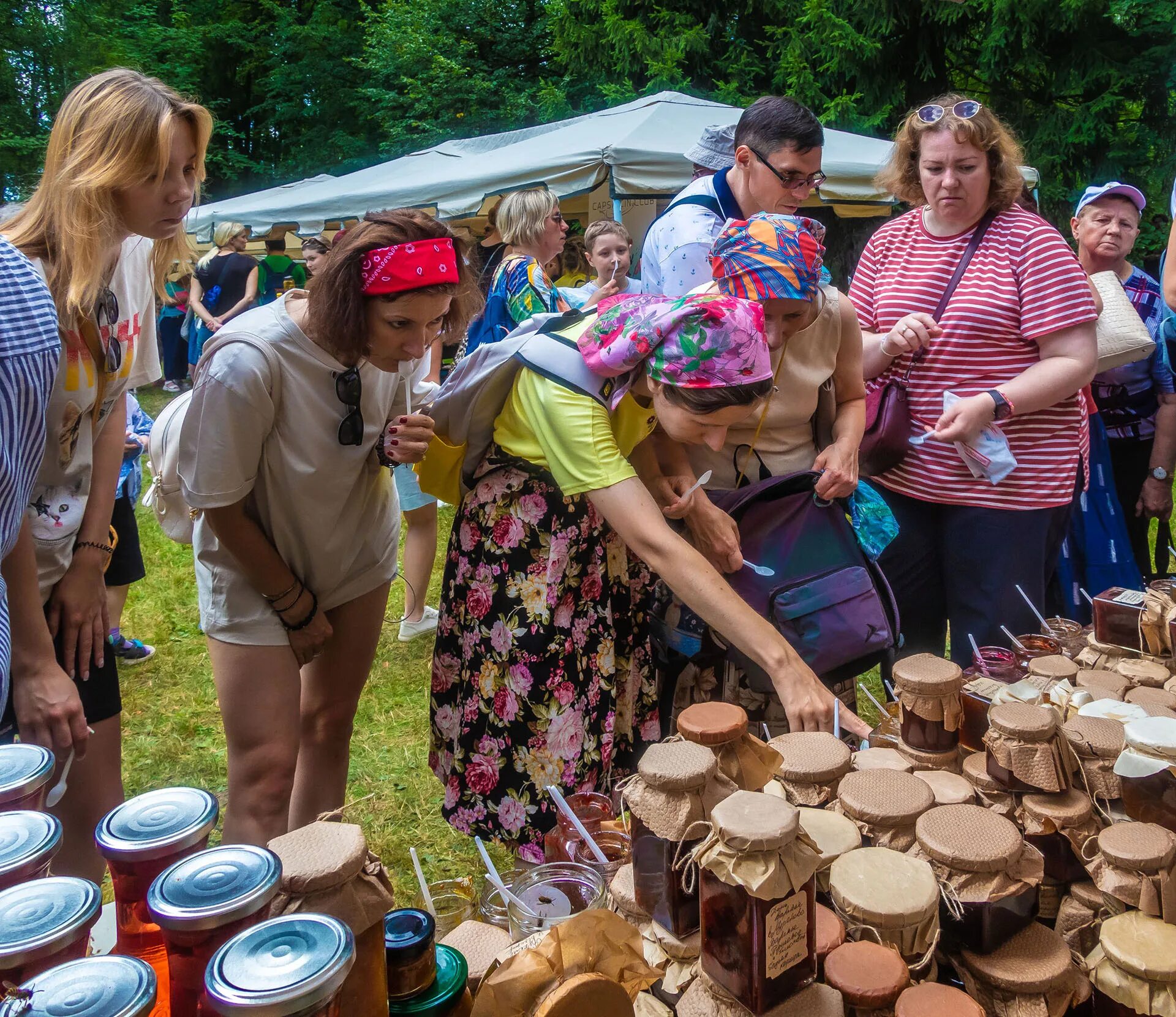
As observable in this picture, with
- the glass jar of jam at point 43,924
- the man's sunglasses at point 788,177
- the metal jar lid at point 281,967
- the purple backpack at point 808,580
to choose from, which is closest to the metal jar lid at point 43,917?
the glass jar of jam at point 43,924

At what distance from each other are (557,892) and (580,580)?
2.41ft

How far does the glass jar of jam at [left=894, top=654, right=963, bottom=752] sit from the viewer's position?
1.48 meters

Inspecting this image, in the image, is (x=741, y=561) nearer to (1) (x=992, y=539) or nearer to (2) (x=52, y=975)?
(1) (x=992, y=539)

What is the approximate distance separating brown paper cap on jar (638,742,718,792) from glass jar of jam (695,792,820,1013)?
9 cm

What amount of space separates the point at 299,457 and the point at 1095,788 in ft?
4.76

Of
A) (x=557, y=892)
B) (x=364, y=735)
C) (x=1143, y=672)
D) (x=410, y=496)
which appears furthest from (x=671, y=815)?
(x=410, y=496)

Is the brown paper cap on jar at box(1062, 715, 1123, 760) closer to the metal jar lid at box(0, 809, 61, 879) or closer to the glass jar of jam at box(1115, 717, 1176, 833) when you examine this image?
the glass jar of jam at box(1115, 717, 1176, 833)

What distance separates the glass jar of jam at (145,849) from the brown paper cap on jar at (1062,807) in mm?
1015

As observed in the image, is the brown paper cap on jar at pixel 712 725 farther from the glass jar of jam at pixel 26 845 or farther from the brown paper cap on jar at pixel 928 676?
the glass jar of jam at pixel 26 845

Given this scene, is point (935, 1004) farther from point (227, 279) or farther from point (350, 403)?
point (227, 279)

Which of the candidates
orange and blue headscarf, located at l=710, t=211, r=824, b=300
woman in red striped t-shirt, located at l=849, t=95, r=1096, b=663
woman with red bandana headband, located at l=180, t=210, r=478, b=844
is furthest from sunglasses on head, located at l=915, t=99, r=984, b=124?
woman with red bandana headband, located at l=180, t=210, r=478, b=844

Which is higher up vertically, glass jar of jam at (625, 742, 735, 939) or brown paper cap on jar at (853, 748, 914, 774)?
glass jar of jam at (625, 742, 735, 939)

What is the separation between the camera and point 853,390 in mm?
2207

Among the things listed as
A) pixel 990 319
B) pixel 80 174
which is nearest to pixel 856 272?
pixel 990 319
